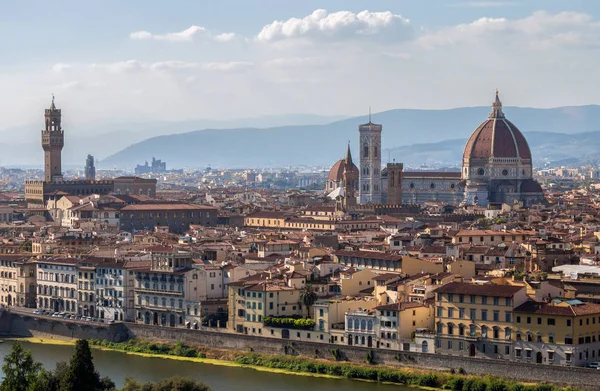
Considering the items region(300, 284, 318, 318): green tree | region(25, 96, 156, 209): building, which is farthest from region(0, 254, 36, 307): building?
region(25, 96, 156, 209): building

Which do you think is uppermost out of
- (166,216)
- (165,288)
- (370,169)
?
(370,169)

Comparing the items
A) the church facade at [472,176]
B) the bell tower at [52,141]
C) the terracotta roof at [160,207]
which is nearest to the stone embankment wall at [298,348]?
the terracotta roof at [160,207]

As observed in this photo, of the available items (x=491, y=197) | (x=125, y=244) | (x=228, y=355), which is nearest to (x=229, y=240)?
(x=125, y=244)

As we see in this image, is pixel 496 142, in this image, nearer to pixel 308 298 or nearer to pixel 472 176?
pixel 472 176

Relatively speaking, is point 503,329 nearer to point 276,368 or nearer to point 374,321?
point 374,321

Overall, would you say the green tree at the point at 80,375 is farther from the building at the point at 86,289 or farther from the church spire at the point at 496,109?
the church spire at the point at 496,109

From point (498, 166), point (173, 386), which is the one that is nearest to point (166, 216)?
point (498, 166)
